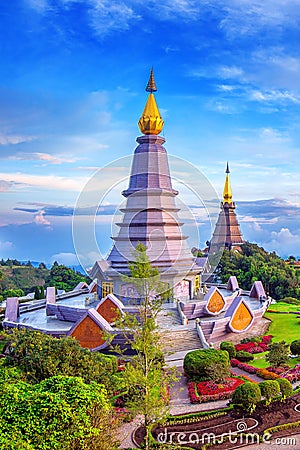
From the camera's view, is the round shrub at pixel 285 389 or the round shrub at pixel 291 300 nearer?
the round shrub at pixel 285 389

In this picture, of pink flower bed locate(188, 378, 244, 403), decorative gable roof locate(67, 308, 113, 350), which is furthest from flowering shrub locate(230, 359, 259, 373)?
decorative gable roof locate(67, 308, 113, 350)

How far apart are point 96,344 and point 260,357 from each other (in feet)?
28.8

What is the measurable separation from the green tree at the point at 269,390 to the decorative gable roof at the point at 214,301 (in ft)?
35.8

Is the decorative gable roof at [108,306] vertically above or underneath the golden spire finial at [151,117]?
underneath

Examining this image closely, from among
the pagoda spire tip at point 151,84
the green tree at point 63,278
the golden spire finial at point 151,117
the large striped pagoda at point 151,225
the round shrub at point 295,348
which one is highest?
the pagoda spire tip at point 151,84

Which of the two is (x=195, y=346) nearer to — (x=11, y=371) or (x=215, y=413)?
(x=215, y=413)

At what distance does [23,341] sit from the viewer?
1568 cm

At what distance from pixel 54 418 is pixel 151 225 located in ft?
67.7

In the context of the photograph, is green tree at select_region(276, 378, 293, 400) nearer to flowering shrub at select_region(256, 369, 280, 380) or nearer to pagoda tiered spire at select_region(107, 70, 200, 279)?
flowering shrub at select_region(256, 369, 280, 380)

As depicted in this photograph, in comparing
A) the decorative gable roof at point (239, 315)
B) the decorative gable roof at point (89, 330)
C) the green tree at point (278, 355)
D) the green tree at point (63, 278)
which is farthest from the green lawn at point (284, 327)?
the green tree at point (63, 278)

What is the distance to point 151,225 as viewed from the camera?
29.8 meters

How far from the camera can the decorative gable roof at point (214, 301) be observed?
1051 inches

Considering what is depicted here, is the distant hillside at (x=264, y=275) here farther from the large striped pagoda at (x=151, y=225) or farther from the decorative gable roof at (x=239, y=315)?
the decorative gable roof at (x=239, y=315)

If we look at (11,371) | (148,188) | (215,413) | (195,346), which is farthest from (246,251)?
(11,371)
